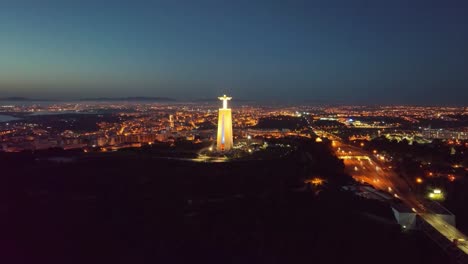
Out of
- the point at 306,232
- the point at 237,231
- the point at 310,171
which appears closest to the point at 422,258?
the point at 306,232

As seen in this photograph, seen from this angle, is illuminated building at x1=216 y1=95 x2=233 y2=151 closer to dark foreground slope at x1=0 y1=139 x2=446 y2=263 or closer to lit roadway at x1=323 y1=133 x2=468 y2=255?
dark foreground slope at x1=0 y1=139 x2=446 y2=263

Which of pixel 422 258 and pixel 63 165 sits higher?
pixel 63 165

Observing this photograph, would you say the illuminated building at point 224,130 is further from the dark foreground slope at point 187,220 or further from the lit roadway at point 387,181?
the lit roadway at point 387,181

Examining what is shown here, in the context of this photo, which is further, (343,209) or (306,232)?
(343,209)

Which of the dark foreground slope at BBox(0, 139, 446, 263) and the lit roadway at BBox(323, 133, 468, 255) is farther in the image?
the lit roadway at BBox(323, 133, 468, 255)

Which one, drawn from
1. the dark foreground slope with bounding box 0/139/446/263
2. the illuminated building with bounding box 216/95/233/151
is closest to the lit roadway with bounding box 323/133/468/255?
the dark foreground slope with bounding box 0/139/446/263

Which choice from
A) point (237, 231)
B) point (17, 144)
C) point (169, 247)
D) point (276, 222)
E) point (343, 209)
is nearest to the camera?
point (169, 247)

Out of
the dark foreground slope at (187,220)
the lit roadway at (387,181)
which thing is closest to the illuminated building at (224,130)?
the dark foreground slope at (187,220)

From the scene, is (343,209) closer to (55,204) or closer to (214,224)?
(214,224)
